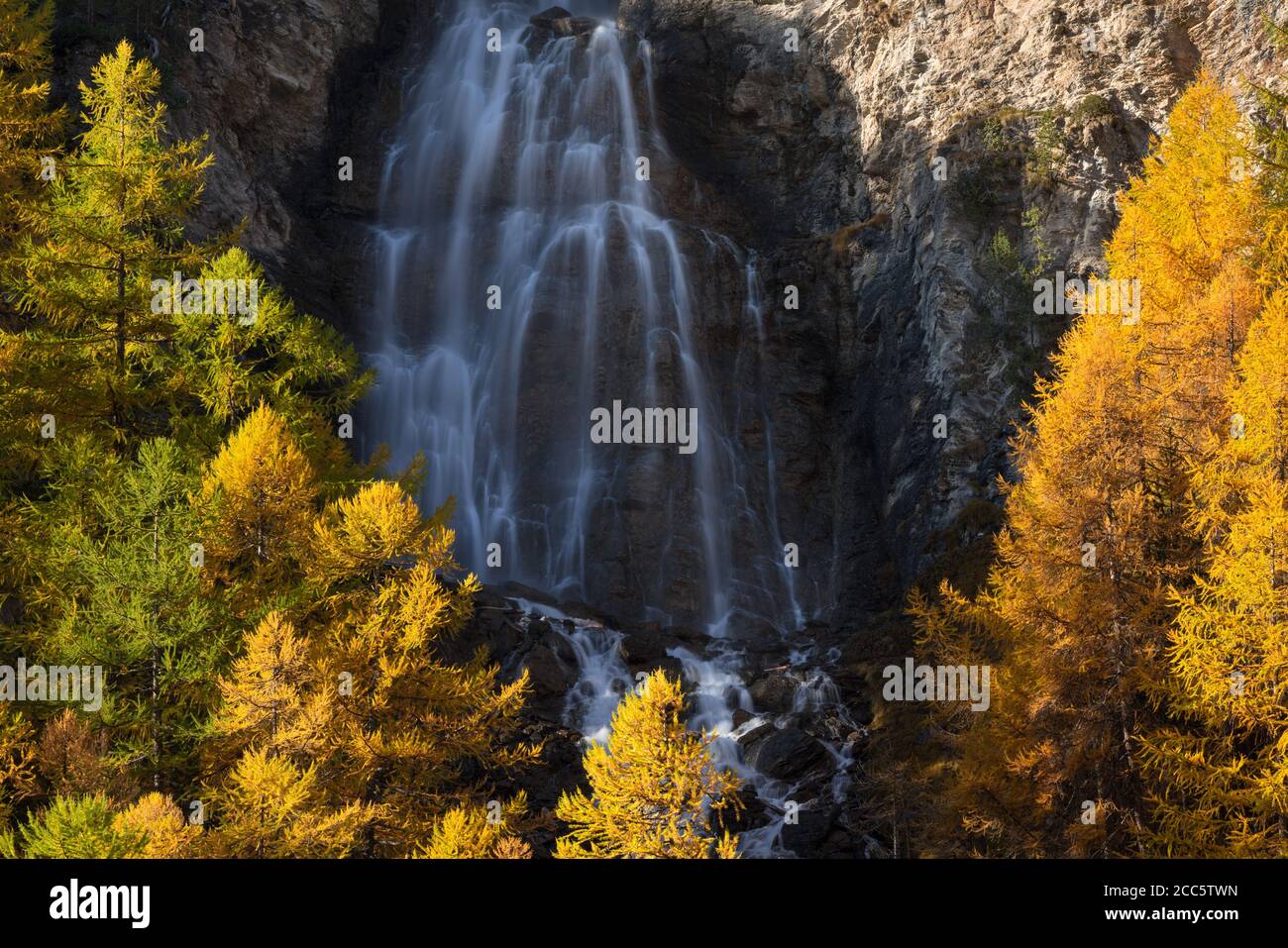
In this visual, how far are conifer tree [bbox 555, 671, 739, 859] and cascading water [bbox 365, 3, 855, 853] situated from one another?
15.8 m

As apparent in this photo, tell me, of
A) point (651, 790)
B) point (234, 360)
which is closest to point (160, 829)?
point (651, 790)

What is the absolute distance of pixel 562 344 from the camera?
134ft

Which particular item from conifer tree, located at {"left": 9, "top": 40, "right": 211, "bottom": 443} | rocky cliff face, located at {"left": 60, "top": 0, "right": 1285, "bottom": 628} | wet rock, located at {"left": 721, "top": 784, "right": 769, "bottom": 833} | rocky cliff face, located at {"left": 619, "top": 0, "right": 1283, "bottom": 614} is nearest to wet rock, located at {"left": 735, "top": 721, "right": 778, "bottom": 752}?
wet rock, located at {"left": 721, "top": 784, "right": 769, "bottom": 833}

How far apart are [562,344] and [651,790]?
1107 inches

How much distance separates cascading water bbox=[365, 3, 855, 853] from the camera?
120 feet

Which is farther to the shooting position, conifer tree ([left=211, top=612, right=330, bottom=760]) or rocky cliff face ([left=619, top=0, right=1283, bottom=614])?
rocky cliff face ([left=619, top=0, right=1283, bottom=614])

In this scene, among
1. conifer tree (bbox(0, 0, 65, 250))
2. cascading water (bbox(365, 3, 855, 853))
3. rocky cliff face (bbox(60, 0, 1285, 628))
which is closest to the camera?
conifer tree (bbox(0, 0, 65, 250))

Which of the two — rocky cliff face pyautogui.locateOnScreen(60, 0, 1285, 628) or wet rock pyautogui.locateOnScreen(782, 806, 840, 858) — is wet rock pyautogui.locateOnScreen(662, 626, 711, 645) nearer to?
rocky cliff face pyautogui.locateOnScreen(60, 0, 1285, 628)

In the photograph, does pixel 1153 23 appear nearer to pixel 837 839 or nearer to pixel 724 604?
pixel 724 604

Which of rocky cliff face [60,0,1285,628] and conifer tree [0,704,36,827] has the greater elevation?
rocky cliff face [60,0,1285,628]

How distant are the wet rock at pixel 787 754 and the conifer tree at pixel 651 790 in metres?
12.6

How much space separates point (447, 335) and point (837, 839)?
2281cm

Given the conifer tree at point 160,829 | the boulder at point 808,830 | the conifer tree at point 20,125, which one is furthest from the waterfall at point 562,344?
the conifer tree at point 160,829

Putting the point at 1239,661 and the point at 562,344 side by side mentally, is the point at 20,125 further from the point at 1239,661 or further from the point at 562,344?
the point at 1239,661
